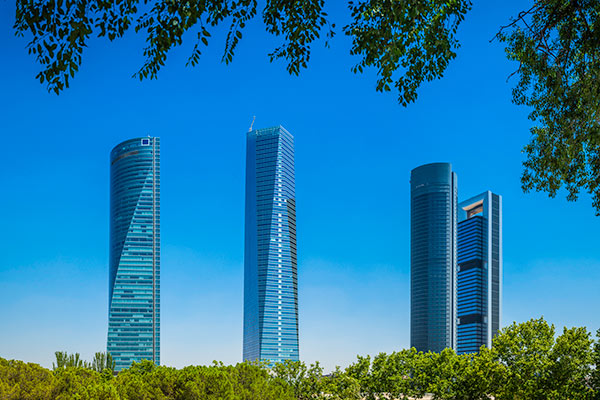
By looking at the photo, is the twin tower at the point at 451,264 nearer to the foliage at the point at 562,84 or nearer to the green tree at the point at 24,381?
the green tree at the point at 24,381

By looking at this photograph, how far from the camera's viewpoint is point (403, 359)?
3188cm

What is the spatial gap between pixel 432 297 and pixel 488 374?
5447 inches

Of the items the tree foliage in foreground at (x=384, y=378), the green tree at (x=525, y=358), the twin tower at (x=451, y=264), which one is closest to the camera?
the tree foliage in foreground at (x=384, y=378)

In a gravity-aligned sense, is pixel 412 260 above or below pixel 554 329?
above

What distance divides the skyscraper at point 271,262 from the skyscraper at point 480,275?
4759cm

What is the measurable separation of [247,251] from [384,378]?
10747 centimetres

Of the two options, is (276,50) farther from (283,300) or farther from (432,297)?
(432,297)

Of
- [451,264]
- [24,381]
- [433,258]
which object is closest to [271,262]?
[433,258]

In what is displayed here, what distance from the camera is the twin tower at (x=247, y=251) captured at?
118 metres

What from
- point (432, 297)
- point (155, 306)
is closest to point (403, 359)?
point (155, 306)

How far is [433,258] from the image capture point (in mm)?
167625

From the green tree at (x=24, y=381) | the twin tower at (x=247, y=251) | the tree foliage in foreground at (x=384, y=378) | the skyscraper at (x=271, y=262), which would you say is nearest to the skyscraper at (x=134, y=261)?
the twin tower at (x=247, y=251)

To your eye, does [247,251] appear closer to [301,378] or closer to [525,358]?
[301,378]

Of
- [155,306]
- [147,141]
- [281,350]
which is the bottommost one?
[281,350]
